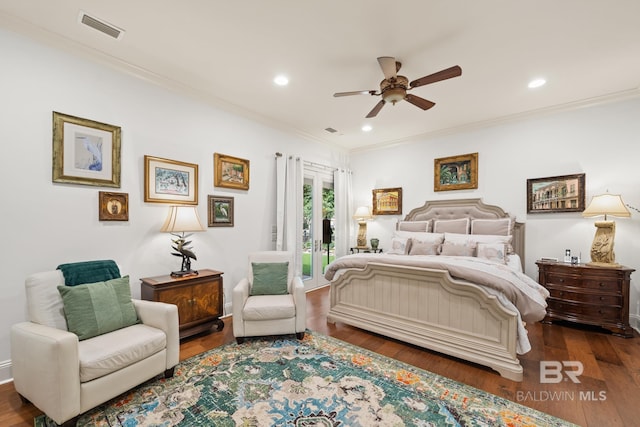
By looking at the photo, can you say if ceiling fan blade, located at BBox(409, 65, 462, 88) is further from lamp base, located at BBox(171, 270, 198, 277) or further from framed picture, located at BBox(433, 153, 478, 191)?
lamp base, located at BBox(171, 270, 198, 277)

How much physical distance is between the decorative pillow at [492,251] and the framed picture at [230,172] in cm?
346

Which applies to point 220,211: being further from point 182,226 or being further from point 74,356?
point 74,356

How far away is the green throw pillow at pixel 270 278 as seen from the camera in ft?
10.6

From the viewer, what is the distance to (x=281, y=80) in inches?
126

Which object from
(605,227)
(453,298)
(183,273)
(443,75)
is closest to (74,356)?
(183,273)

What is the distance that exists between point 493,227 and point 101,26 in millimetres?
5224

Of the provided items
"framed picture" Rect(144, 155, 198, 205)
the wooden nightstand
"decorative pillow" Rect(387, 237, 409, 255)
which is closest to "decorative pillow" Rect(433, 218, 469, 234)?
"decorative pillow" Rect(387, 237, 409, 255)

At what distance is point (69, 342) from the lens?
5.50 feet

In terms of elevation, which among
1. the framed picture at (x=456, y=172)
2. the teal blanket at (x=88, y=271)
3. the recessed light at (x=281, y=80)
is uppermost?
the recessed light at (x=281, y=80)

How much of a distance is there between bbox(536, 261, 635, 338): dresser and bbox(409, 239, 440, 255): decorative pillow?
132 centimetres

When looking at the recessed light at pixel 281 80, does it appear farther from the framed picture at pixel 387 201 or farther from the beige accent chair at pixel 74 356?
the framed picture at pixel 387 201

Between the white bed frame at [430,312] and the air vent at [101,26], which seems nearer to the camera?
the air vent at [101,26]

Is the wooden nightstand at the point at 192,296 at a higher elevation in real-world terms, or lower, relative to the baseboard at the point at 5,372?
higher

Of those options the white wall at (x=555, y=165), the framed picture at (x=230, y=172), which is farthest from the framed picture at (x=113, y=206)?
the white wall at (x=555, y=165)
